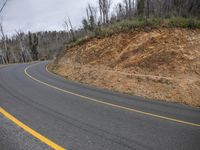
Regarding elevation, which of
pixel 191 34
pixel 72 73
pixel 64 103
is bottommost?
pixel 72 73

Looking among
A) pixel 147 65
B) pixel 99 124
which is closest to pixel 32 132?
pixel 99 124

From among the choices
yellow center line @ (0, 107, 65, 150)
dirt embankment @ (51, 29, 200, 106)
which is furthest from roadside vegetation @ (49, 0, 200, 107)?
yellow center line @ (0, 107, 65, 150)

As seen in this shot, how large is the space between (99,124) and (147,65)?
1089cm

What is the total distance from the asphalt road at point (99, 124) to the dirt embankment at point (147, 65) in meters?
3.97

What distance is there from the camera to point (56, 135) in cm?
605

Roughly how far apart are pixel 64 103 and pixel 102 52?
1323 centimetres

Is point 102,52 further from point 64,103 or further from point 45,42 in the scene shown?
point 45,42

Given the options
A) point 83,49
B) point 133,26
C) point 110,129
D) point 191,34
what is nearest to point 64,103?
point 110,129

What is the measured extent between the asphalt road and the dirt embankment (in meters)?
3.97

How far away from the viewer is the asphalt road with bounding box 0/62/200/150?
5.61 meters

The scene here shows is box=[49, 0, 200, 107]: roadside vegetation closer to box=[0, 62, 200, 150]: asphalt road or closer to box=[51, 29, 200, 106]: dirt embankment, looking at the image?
box=[51, 29, 200, 106]: dirt embankment

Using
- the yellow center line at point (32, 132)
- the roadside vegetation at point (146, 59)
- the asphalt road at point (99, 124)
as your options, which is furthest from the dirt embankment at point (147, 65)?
the yellow center line at point (32, 132)

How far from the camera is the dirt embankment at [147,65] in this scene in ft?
45.9

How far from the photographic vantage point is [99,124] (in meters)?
7.12
